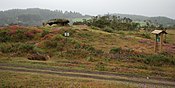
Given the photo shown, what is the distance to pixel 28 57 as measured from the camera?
2469cm

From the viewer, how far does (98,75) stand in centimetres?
1814

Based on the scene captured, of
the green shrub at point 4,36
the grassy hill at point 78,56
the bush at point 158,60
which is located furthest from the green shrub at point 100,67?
the green shrub at point 4,36

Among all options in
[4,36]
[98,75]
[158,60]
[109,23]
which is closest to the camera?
[98,75]

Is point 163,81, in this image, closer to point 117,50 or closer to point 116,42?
point 117,50

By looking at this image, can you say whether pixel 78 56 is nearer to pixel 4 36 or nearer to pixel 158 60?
pixel 158 60

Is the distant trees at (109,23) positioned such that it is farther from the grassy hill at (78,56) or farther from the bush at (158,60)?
the bush at (158,60)

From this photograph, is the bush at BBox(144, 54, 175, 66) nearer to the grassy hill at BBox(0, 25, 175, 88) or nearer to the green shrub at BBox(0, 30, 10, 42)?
the grassy hill at BBox(0, 25, 175, 88)

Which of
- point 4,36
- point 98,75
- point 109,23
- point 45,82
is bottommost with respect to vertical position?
point 98,75

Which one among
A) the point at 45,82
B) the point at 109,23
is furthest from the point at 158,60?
the point at 109,23

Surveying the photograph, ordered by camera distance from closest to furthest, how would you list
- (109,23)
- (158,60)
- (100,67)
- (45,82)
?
(45,82), (100,67), (158,60), (109,23)

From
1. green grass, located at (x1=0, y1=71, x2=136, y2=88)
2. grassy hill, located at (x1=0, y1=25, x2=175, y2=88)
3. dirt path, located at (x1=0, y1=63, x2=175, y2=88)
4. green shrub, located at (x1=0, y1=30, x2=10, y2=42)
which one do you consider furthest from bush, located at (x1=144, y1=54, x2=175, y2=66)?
green shrub, located at (x1=0, y1=30, x2=10, y2=42)

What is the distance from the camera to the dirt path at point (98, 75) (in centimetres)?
1678

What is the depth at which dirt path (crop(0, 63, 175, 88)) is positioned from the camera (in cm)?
1678

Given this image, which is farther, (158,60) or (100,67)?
(158,60)
